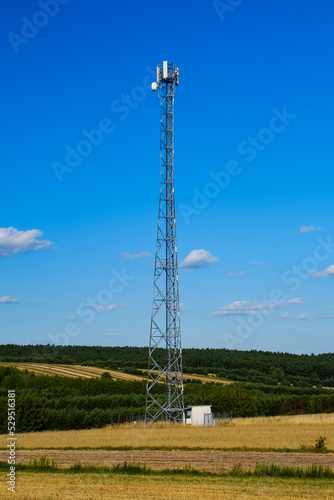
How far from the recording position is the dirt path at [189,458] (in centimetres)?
2754

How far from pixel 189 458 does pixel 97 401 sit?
4800 centimetres

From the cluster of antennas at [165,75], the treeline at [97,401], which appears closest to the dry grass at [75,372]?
the treeline at [97,401]

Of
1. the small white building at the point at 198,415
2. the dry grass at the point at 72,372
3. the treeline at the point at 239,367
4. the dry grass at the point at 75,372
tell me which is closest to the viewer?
the small white building at the point at 198,415

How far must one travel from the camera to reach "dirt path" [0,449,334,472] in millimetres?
27538

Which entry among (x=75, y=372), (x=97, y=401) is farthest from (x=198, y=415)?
(x=75, y=372)

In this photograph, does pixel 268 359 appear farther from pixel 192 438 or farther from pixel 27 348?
pixel 192 438

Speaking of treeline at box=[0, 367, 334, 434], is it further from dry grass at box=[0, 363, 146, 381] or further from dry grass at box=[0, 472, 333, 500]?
dry grass at box=[0, 472, 333, 500]

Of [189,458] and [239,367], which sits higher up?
[239,367]

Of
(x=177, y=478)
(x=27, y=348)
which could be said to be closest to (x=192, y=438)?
(x=177, y=478)

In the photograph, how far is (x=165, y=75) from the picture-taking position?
48031mm

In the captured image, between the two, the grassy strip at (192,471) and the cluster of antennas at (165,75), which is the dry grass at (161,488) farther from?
the cluster of antennas at (165,75)

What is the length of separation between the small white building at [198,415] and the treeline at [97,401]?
19.9 feet

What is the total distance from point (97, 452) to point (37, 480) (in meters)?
12.4

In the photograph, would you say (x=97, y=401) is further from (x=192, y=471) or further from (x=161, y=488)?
(x=161, y=488)
